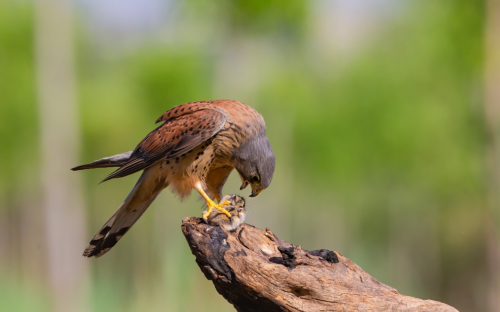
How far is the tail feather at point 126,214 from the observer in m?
3.43

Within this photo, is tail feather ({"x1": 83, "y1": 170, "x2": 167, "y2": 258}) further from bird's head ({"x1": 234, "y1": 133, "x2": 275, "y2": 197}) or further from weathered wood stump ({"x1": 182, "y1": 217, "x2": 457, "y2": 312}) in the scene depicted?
weathered wood stump ({"x1": 182, "y1": 217, "x2": 457, "y2": 312})

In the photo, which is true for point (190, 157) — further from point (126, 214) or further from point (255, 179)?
point (126, 214)

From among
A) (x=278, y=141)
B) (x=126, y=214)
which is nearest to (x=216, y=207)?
(x=126, y=214)

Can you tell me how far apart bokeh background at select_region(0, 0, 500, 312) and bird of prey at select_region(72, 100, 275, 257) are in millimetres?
3918

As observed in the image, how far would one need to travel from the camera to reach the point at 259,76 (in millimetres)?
13961

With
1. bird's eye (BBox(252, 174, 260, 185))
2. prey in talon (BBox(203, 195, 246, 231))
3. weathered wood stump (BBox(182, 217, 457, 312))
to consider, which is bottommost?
weathered wood stump (BBox(182, 217, 457, 312))

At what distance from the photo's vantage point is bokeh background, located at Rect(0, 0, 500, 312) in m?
9.64

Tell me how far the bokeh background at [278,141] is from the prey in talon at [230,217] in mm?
4452

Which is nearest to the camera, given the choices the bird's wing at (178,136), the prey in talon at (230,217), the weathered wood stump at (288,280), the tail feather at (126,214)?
the weathered wood stump at (288,280)

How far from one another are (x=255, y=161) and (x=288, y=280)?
1057 millimetres

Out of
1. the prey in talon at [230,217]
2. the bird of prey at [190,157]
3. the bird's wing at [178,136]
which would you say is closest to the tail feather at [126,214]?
the bird of prey at [190,157]

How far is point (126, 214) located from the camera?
3.54 meters

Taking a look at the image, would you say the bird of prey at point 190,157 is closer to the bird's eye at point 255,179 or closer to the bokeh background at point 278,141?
the bird's eye at point 255,179

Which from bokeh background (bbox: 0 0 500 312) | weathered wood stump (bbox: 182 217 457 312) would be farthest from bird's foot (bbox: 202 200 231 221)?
bokeh background (bbox: 0 0 500 312)
